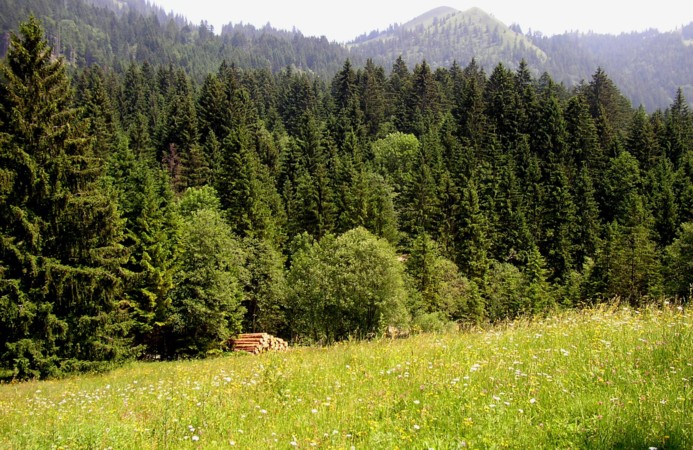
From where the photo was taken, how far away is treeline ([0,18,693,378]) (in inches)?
771

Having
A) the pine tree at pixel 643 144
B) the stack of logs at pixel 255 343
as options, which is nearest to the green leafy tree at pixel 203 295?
the stack of logs at pixel 255 343

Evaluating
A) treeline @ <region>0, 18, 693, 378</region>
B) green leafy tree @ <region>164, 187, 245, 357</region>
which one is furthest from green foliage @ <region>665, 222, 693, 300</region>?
green leafy tree @ <region>164, 187, 245, 357</region>

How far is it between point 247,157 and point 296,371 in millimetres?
49811

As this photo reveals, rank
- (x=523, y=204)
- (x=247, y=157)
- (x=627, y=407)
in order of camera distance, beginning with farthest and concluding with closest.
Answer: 1. (x=523, y=204)
2. (x=247, y=157)
3. (x=627, y=407)

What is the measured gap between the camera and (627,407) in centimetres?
502

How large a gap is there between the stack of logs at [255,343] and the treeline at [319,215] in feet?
3.71

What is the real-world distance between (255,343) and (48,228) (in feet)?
62.5

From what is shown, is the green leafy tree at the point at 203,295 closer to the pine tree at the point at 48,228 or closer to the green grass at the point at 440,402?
the pine tree at the point at 48,228

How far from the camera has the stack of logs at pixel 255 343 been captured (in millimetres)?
33853

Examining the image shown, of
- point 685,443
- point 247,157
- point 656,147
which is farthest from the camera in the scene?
point 656,147

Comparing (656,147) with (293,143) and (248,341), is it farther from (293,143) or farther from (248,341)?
(248,341)

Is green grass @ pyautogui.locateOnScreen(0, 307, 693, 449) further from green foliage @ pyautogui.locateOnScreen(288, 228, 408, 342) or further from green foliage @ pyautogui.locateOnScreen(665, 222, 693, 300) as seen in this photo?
green foliage @ pyautogui.locateOnScreen(665, 222, 693, 300)

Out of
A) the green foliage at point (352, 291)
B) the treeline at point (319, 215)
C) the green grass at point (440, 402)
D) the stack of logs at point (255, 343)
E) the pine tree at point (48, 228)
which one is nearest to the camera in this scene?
the green grass at point (440, 402)

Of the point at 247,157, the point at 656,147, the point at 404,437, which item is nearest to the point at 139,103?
the point at 247,157
